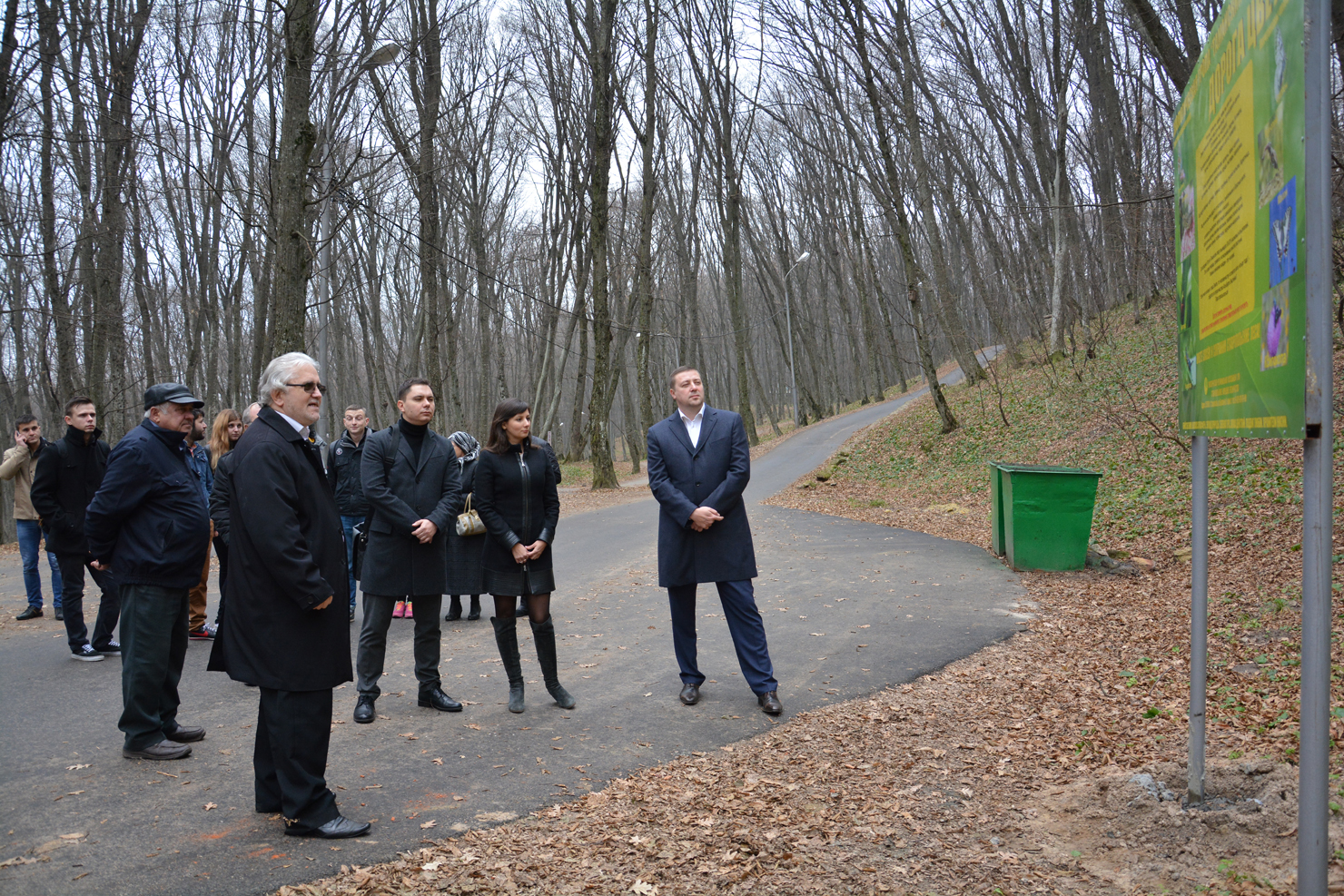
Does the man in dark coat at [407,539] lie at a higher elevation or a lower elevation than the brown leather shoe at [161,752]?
higher

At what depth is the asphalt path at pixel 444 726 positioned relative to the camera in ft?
12.1

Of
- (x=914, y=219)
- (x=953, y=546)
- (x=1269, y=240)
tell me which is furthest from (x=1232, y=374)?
(x=914, y=219)

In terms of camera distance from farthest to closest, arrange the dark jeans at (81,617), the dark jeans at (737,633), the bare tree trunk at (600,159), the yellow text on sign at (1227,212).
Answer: the bare tree trunk at (600,159) < the dark jeans at (81,617) < the dark jeans at (737,633) < the yellow text on sign at (1227,212)

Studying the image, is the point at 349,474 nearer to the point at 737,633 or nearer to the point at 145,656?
the point at 145,656

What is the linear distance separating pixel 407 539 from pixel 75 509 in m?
4.01

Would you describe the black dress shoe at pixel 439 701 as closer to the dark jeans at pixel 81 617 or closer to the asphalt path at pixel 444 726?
the asphalt path at pixel 444 726

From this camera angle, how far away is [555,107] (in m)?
28.7

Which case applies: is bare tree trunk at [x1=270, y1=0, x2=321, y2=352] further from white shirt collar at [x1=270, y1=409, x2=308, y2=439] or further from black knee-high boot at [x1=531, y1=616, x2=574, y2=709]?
white shirt collar at [x1=270, y1=409, x2=308, y2=439]

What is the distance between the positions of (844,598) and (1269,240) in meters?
6.55

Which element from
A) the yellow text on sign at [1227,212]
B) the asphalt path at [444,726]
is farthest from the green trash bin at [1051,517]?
the yellow text on sign at [1227,212]

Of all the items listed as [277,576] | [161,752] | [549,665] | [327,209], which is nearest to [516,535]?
[549,665]

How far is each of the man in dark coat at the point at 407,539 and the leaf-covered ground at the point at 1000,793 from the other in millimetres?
1891

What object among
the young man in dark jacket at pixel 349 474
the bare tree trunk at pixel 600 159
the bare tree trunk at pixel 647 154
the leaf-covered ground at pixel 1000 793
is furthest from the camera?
the bare tree trunk at pixel 647 154

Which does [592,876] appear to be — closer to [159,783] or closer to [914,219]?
[159,783]
